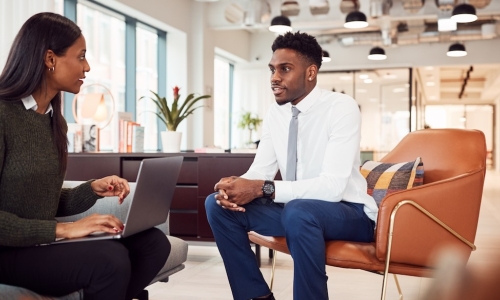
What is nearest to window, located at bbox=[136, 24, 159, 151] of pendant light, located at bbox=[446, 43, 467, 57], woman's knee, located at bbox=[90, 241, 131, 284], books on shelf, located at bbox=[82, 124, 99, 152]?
books on shelf, located at bbox=[82, 124, 99, 152]

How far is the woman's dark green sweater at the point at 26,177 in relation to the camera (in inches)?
60.3

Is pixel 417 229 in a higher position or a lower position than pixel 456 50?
lower

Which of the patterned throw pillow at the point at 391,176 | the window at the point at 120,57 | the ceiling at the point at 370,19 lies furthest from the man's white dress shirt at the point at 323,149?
the ceiling at the point at 370,19

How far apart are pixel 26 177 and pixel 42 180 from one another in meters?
0.05

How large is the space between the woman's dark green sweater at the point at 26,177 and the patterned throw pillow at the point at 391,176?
1.52 metres

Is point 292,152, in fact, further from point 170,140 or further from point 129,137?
point 129,137

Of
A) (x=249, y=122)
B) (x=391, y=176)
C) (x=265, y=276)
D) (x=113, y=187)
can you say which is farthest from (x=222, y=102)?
(x=113, y=187)

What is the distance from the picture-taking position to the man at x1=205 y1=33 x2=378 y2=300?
2.07 metres

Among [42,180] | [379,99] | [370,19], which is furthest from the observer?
[379,99]

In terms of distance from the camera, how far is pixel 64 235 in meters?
1.58

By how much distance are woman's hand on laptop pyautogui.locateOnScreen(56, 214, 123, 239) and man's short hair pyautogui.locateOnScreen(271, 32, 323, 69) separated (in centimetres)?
116

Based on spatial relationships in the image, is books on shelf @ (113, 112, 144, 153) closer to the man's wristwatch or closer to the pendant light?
the man's wristwatch

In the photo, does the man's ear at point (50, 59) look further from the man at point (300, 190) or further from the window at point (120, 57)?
the window at point (120, 57)

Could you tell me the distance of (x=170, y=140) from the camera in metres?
4.26
